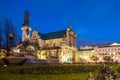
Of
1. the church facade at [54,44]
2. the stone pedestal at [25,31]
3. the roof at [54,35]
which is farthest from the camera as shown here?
the roof at [54,35]

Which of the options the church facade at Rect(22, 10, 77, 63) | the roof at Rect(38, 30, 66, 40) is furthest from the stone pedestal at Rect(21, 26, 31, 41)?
the roof at Rect(38, 30, 66, 40)

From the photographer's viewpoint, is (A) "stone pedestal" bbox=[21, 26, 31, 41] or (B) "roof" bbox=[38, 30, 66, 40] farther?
(B) "roof" bbox=[38, 30, 66, 40]

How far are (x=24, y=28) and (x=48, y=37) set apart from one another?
24196 millimetres

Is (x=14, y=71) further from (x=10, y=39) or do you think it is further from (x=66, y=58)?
(x=66, y=58)

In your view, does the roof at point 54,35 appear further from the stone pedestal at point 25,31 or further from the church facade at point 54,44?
the stone pedestal at point 25,31

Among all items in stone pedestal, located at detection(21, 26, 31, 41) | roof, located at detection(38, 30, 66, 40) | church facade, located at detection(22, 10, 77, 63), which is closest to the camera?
stone pedestal, located at detection(21, 26, 31, 41)

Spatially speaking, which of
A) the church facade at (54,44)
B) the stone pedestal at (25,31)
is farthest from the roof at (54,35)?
the stone pedestal at (25,31)

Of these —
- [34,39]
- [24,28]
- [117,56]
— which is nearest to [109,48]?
[117,56]

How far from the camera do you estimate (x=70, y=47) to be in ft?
389

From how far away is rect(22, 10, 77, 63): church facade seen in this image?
107812 millimetres

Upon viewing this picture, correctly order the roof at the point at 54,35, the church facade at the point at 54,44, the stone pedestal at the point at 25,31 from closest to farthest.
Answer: the stone pedestal at the point at 25,31, the church facade at the point at 54,44, the roof at the point at 54,35

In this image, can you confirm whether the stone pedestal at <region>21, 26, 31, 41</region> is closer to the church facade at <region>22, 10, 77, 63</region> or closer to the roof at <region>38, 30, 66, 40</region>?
the church facade at <region>22, 10, 77, 63</region>

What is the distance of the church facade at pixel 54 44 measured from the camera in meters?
108

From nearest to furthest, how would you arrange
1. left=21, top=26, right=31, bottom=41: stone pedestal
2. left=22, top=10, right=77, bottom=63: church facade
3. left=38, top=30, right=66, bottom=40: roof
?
left=21, top=26, right=31, bottom=41: stone pedestal < left=22, top=10, right=77, bottom=63: church facade < left=38, top=30, right=66, bottom=40: roof
